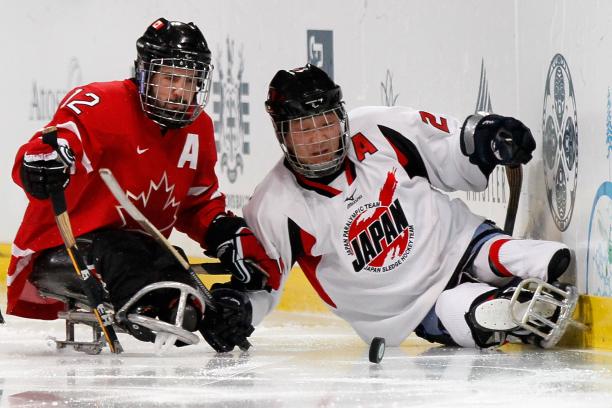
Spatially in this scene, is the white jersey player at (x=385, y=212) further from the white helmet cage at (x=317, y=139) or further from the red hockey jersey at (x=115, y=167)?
the red hockey jersey at (x=115, y=167)

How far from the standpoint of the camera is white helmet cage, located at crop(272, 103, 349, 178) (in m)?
3.62

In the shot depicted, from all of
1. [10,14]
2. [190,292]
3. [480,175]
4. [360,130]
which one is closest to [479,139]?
[480,175]

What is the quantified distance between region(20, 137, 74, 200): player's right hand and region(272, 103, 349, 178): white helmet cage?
2.01ft

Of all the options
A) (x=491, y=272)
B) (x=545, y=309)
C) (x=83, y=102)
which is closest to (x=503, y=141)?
(x=491, y=272)

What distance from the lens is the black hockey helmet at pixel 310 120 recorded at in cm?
361

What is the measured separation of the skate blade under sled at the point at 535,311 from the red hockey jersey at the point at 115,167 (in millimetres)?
961

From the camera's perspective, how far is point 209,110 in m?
6.09

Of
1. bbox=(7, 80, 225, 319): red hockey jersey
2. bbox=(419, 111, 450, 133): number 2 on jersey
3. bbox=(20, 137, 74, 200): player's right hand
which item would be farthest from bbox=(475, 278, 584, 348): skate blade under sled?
bbox=(20, 137, 74, 200): player's right hand

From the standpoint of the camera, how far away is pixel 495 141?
3.62m

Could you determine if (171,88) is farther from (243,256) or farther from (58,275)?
(58,275)

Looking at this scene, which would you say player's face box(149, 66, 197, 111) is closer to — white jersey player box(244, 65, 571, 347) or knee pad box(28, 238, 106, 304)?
white jersey player box(244, 65, 571, 347)

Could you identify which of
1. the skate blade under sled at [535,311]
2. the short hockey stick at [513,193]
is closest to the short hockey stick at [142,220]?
the skate blade under sled at [535,311]

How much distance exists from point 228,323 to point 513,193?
990 mm

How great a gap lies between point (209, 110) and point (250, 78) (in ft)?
1.02
